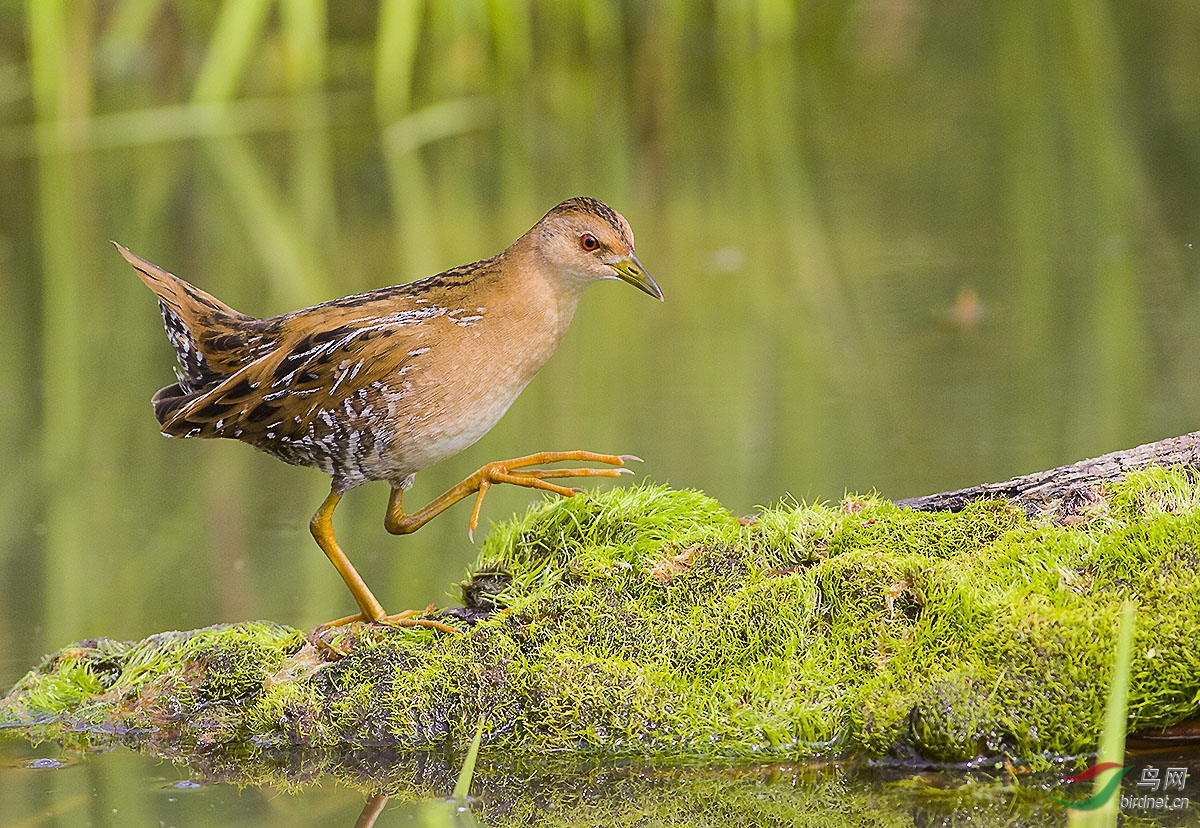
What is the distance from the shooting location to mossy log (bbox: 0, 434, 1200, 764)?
3.42 metres

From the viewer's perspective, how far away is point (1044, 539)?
12.0 feet

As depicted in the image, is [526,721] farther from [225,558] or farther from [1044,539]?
[225,558]

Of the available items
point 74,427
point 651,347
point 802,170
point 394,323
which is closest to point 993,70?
point 802,170

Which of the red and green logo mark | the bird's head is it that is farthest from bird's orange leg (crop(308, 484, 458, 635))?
the red and green logo mark

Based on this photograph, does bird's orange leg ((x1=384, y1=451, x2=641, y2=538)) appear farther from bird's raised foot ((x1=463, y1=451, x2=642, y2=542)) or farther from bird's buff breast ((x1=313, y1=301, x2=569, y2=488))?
bird's buff breast ((x1=313, y1=301, x2=569, y2=488))

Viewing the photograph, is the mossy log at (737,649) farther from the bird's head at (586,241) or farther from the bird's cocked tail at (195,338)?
the bird's cocked tail at (195,338)

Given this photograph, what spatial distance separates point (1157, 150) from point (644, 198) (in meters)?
3.26

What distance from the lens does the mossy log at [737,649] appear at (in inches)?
135

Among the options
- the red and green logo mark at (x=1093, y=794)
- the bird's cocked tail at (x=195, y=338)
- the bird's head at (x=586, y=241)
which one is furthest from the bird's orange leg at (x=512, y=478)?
the red and green logo mark at (x=1093, y=794)

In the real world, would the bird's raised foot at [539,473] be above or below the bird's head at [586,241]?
below

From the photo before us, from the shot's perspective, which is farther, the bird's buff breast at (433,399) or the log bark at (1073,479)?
the bird's buff breast at (433,399)

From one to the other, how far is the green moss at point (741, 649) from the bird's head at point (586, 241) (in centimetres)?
61
